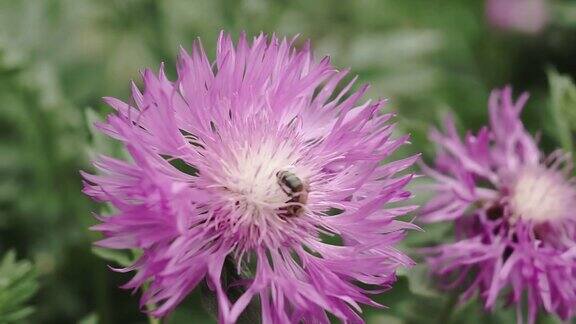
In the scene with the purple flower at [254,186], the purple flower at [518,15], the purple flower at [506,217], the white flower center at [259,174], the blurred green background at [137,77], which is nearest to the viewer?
the purple flower at [254,186]

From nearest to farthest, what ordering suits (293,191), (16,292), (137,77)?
(293,191)
(16,292)
(137,77)

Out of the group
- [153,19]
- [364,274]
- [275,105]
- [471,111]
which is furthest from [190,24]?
[364,274]

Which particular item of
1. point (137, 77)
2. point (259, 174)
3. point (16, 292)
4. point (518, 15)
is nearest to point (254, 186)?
point (259, 174)

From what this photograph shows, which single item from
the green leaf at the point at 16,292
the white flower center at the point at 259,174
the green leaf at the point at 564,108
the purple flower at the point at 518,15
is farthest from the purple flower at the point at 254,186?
the purple flower at the point at 518,15

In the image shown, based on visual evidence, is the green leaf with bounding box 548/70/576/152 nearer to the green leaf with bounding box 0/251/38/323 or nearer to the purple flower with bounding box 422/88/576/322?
the purple flower with bounding box 422/88/576/322

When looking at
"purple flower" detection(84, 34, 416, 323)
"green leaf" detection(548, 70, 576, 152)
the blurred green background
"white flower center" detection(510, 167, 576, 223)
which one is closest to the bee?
"purple flower" detection(84, 34, 416, 323)

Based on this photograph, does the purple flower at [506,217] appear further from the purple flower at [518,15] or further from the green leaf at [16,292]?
the purple flower at [518,15]

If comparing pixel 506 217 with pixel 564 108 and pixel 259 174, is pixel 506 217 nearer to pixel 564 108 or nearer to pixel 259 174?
pixel 564 108
